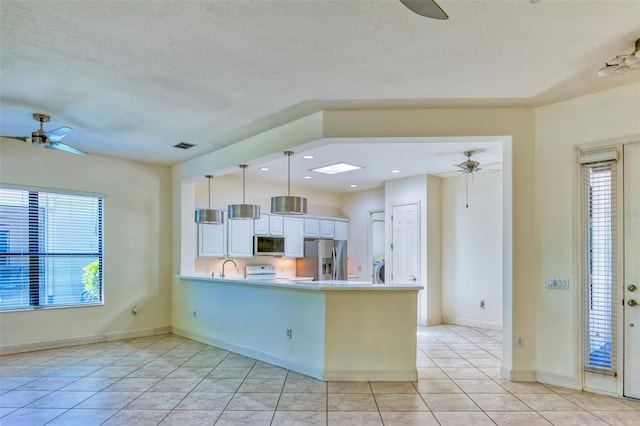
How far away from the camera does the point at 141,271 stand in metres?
6.04

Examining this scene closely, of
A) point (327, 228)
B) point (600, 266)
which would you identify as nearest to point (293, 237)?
point (327, 228)

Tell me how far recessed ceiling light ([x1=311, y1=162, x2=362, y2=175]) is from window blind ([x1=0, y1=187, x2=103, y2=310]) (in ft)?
11.1

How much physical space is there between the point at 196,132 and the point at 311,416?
3.31 metres

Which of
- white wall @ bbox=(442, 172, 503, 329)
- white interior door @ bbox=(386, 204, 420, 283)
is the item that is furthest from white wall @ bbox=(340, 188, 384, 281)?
white wall @ bbox=(442, 172, 503, 329)

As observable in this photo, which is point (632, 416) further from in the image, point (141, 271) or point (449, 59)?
point (141, 271)

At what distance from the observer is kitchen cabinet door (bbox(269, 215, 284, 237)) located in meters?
7.36

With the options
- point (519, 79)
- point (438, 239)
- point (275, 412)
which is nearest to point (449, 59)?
point (519, 79)

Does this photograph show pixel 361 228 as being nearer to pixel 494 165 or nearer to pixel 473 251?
pixel 473 251

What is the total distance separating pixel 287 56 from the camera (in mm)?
2727

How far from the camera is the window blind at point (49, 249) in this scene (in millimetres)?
4859

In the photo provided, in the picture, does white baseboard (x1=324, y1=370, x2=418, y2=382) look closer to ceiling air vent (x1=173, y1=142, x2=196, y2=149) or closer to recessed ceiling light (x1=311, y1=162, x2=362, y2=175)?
recessed ceiling light (x1=311, y1=162, x2=362, y2=175)

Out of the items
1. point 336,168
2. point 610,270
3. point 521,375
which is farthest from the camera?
point 336,168

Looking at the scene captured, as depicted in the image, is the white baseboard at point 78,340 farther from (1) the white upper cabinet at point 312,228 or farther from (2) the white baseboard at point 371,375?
(2) the white baseboard at point 371,375

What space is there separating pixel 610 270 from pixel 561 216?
2.01 ft
